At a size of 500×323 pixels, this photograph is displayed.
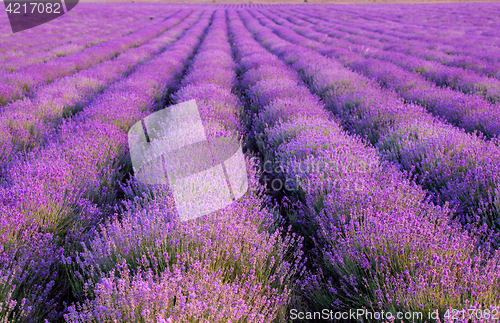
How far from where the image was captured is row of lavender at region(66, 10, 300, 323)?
130cm

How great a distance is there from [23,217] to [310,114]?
308 cm

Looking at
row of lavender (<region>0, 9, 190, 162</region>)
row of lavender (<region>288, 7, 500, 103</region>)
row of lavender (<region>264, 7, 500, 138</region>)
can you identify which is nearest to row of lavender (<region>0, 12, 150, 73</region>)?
row of lavender (<region>0, 9, 190, 162</region>)

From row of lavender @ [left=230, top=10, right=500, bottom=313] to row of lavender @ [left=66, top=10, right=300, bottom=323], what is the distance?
303 millimetres

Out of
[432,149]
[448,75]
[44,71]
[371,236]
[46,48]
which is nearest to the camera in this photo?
[371,236]

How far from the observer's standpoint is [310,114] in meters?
3.95

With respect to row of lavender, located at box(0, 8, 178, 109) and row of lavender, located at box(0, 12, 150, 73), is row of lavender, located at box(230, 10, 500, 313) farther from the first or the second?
row of lavender, located at box(0, 12, 150, 73)

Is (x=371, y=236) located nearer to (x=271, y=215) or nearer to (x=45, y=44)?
(x=271, y=215)

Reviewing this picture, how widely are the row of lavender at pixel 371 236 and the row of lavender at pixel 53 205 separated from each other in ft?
4.68

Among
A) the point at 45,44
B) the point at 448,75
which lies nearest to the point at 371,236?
the point at 448,75

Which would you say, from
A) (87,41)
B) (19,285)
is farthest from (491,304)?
(87,41)

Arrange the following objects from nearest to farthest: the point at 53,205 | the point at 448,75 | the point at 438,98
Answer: the point at 53,205 < the point at 438,98 < the point at 448,75

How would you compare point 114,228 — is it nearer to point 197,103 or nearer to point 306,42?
point 197,103

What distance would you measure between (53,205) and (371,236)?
77.4 inches

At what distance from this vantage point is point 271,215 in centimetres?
221
